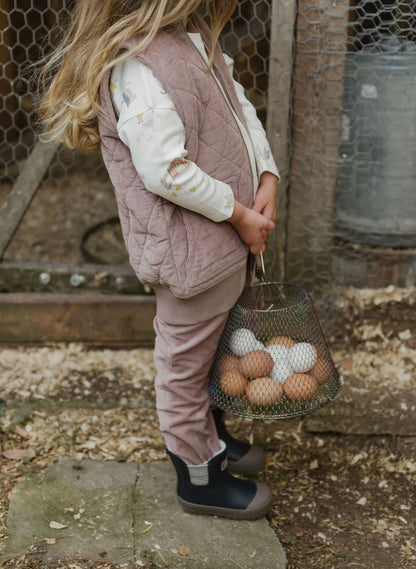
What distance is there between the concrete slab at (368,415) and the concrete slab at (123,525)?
49 centimetres

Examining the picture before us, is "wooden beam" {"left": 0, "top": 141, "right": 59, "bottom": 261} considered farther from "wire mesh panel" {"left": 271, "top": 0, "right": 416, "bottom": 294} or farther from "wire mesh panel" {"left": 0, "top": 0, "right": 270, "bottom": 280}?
"wire mesh panel" {"left": 271, "top": 0, "right": 416, "bottom": 294}

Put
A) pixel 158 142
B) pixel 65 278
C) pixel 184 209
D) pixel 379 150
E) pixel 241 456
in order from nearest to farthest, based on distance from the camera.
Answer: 1. pixel 158 142
2. pixel 184 209
3. pixel 241 456
4. pixel 379 150
5. pixel 65 278

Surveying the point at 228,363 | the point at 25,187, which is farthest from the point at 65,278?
the point at 228,363

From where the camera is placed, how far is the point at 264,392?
1.64 m

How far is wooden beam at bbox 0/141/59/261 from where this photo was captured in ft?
7.96

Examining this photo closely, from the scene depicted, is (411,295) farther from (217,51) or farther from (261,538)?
(217,51)

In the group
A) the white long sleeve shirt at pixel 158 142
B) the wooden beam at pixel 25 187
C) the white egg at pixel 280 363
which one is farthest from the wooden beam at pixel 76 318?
the white long sleeve shirt at pixel 158 142

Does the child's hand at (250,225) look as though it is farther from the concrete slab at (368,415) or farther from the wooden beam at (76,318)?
the wooden beam at (76,318)

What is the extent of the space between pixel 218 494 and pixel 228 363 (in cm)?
41

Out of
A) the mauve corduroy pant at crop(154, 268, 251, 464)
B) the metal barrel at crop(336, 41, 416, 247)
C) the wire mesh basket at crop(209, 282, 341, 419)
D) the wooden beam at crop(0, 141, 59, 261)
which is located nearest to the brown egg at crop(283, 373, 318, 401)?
the wire mesh basket at crop(209, 282, 341, 419)

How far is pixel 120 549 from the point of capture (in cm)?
177

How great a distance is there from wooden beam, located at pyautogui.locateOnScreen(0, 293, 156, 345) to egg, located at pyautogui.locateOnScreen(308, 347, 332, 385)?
983 mm

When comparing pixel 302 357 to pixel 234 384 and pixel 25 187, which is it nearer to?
pixel 234 384

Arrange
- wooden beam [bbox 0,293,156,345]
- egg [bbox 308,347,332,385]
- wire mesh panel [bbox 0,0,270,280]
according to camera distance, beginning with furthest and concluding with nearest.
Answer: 1. wire mesh panel [bbox 0,0,270,280]
2. wooden beam [bbox 0,293,156,345]
3. egg [bbox 308,347,332,385]
